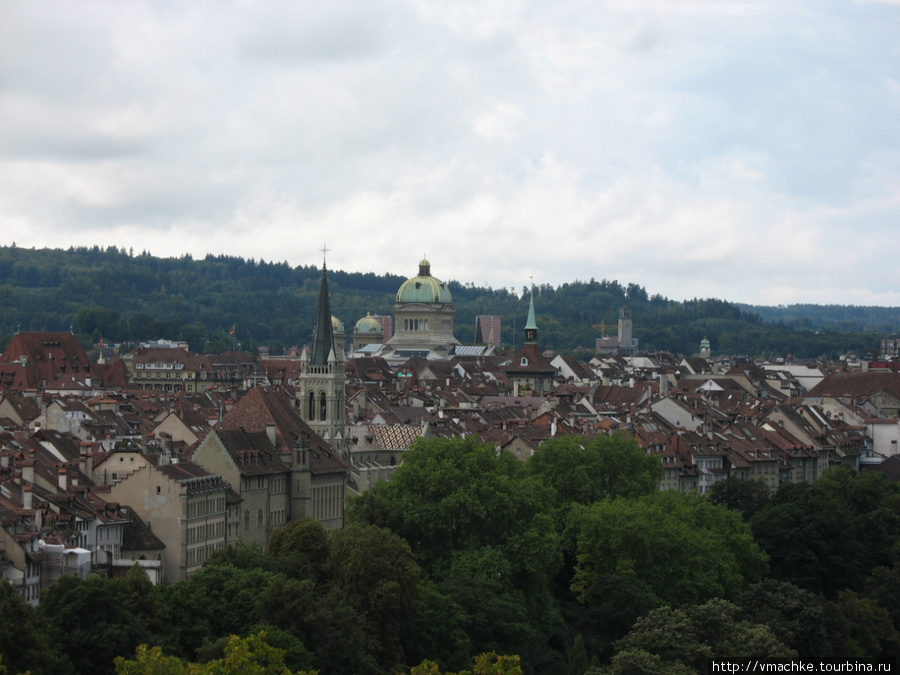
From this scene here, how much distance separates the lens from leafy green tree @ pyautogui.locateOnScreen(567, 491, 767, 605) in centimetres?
8756

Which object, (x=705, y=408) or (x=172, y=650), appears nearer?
(x=172, y=650)

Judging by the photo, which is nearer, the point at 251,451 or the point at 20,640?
the point at 20,640

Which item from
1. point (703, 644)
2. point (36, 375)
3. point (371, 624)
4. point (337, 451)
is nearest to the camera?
point (371, 624)

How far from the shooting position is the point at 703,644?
75000mm

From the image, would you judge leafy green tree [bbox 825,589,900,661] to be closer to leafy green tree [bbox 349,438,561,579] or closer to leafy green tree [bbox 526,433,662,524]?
leafy green tree [bbox 349,438,561,579]

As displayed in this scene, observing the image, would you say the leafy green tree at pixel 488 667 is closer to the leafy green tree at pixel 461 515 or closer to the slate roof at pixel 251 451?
the leafy green tree at pixel 461 515

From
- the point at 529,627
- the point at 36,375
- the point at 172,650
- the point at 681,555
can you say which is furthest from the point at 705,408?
the point at 172,650

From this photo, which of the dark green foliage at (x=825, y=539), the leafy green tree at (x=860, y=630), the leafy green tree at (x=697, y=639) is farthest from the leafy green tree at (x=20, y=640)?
the dark green foliage at (x=825, y=539)

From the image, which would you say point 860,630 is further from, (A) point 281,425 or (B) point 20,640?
(B) point 20,640

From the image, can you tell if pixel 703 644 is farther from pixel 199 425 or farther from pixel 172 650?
pixel 199 425

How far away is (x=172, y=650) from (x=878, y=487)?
249 feet

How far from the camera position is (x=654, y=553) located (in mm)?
88438

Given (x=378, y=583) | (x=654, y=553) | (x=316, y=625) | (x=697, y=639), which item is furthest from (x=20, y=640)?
(x=654, y=553)

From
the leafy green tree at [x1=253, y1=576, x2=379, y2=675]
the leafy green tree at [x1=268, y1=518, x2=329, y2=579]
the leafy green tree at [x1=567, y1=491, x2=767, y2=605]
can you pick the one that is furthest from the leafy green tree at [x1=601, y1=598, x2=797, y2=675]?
the leafy green tree at [x1=268, y1=518, x2=329, y2=579]
